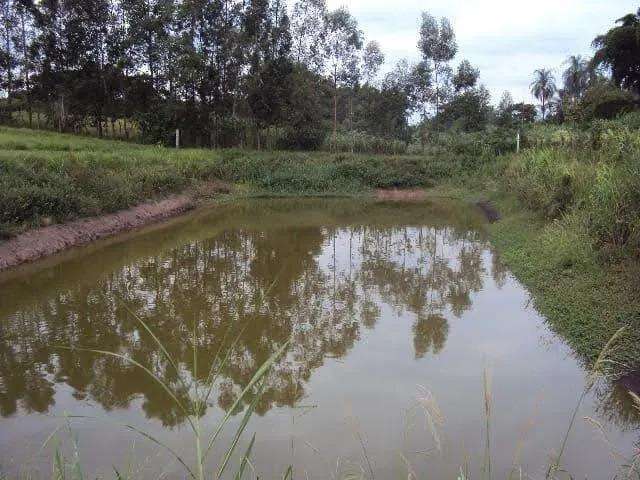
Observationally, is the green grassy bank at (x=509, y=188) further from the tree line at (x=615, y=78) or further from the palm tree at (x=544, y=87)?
the palm tree at (x=544, y=87)

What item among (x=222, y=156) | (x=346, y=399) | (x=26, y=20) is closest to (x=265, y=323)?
(x=346, y=399)

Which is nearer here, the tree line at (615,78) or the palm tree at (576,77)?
the tree line at (615,78)

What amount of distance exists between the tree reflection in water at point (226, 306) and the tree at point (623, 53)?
→ 17.3m

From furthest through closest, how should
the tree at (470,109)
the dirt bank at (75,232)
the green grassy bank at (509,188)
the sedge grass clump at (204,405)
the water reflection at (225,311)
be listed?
the tree at (470,109), the dirt bank at (75,232), the green grassy bank at (509,188), the water reflection at (225,311), the sedge grass clump at (204,405)

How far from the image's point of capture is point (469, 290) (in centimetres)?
784

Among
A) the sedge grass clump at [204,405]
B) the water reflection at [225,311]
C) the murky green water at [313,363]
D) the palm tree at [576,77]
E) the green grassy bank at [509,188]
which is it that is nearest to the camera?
the sedge grass clump at [204,405]

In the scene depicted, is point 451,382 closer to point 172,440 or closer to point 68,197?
point 172,440

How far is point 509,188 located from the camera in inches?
591

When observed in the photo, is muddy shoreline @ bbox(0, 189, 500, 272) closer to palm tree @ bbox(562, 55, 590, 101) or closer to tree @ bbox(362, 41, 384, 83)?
tree @ bbox(362, 41, 384, 83)

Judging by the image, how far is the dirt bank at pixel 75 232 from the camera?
8.75 m

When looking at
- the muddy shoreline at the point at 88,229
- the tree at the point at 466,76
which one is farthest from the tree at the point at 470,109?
the muddy shoreline at the point at 88,229

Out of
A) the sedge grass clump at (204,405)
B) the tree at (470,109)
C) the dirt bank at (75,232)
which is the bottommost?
the dirt bank at (75,232)

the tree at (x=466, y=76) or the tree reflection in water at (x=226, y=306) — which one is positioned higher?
the tree at (x=466, y=76)

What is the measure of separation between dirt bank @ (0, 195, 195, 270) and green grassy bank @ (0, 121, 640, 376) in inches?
7.6
